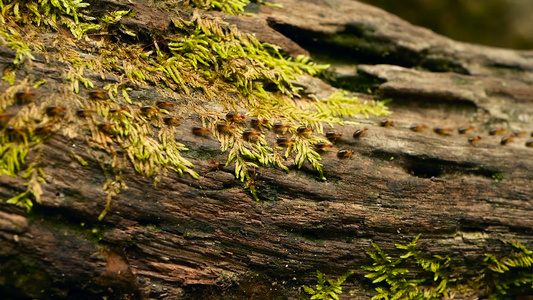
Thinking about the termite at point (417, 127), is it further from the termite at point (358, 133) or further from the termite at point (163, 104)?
the termite at point (163, 104)

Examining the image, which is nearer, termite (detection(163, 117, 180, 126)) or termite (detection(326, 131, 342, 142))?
termite (detection(163, 117, 180, 126))

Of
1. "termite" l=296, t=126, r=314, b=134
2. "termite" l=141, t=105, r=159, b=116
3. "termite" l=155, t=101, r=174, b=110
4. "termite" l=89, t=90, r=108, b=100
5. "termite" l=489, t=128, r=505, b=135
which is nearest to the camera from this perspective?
"termite" l=89, t=90, r=108, b=100

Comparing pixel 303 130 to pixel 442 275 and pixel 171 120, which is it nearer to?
pixel 171 120

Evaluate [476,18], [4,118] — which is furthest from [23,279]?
[476,18]

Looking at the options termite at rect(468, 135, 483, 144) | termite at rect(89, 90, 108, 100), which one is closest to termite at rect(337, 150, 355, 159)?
termite at rect(468, 135, 483, 144)

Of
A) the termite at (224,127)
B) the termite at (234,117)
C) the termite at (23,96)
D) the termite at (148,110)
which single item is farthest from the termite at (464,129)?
the termite at (23,96)

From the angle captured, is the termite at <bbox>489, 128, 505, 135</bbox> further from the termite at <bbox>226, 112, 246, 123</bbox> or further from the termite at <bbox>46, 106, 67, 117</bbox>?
the termite at <bbox>46, 106, 67, 117</bbox>
